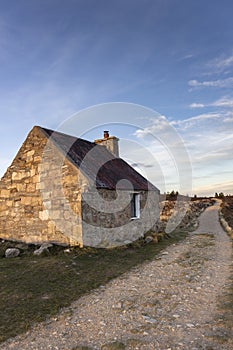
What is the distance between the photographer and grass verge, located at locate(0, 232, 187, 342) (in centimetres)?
559

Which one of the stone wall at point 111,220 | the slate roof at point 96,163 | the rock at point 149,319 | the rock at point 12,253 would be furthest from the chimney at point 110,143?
the rock at point 149,319

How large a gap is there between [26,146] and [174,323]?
445 inches

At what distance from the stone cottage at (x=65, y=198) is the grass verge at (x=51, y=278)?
1.05 metres

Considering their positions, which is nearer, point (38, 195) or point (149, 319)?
point (149, 319)

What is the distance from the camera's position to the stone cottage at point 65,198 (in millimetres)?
11617

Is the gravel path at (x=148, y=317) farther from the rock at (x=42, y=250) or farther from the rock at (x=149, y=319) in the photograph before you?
the rock at (x=42, y=250)

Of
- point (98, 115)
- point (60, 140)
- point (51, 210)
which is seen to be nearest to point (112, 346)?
point (51, 210)

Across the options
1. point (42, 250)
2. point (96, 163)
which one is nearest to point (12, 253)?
point (42, 250)

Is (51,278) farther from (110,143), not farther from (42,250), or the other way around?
(110,143)

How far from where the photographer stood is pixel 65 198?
11.9 meters

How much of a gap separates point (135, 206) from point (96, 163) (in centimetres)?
319

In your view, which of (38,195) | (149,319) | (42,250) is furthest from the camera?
(38,195)

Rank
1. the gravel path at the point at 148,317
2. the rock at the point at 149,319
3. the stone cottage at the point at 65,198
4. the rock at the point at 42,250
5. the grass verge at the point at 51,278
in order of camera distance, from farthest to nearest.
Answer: the stone cottage at the point at 65,198, the rock at the point at 42,250, the grass verge at the point at 51,278, the rock at the point at 149,319, the gravel path at the point at 148,317

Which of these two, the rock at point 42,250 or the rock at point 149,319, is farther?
the rock at point 42,250
